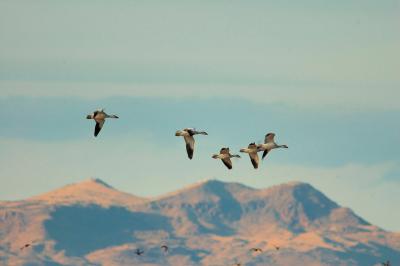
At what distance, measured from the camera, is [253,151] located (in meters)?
144

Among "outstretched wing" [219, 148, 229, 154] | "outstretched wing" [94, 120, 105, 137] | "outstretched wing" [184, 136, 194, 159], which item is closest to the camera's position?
"outstretched wing" [184, 136, 194, 159]

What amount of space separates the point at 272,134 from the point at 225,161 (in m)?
9.26

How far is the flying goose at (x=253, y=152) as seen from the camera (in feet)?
468

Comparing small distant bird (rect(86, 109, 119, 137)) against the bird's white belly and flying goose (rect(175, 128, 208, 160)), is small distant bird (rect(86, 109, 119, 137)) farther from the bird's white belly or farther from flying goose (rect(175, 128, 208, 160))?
the bird's white belly

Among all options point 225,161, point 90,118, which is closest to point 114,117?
point 90,118

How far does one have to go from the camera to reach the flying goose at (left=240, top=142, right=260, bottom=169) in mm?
142750

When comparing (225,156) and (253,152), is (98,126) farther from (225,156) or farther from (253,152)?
(253,152)

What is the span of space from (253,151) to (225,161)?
421cm

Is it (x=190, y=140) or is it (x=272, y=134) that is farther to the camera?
(x=272, y=134)

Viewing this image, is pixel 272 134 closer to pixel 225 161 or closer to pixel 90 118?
pixel 225 161

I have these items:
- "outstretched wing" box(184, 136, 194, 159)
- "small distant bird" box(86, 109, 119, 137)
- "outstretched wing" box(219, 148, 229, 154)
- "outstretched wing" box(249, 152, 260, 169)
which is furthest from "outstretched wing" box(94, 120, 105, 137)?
"outstretched wing" box(249, 152, 260, 169)

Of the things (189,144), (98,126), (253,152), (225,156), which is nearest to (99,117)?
(98,126)

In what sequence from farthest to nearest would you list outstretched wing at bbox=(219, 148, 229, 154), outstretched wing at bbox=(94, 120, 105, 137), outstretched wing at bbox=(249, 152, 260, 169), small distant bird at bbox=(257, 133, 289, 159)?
1. small distant bird at bbox=(257, 133, 289, 159)
2. outstretched wing at bbox=(249, 152, 260, 169)
3. outstretched wing at bbox=(219, 148, 229, 154)
4. outstretched wing at bbox=(94, 120, 105, 137)

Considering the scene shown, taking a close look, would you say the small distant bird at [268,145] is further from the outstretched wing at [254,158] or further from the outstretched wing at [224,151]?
the outstretched wing at [224,151]
